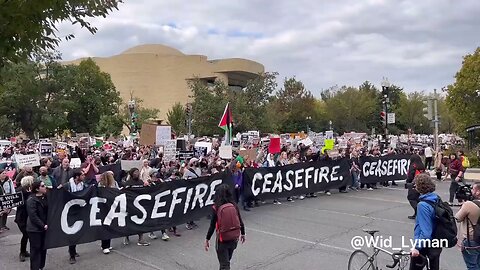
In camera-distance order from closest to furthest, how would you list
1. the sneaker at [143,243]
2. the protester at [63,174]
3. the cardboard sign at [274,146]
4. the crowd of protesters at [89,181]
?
1. the crowd of protesters at [89,181]
2. the sneaker at [143,243]
3. the protester at [63,174]
4. the cardboard sign at [274,146]

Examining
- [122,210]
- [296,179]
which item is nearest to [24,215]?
[122,210]

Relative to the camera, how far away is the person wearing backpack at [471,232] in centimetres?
543

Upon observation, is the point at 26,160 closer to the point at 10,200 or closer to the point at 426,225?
the point at 10,200

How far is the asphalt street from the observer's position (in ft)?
26.1

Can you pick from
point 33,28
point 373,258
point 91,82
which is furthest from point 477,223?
point 91,82

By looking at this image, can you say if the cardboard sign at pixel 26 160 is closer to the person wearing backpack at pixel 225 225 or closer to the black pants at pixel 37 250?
the black pants at pixel 37 250

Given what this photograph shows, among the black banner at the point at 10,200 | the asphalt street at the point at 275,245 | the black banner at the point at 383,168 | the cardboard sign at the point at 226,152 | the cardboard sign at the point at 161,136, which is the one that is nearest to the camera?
the asphalt street at the point at 275,245

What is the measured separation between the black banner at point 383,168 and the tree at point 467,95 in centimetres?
1990

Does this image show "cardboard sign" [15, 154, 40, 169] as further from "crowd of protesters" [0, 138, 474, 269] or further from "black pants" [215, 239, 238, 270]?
"black pants" [215, 239, 238, 270]

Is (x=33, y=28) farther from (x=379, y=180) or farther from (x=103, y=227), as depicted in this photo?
(x=379, y=180)

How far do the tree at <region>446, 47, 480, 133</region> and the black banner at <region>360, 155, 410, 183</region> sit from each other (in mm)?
19898

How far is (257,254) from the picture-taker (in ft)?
28.2

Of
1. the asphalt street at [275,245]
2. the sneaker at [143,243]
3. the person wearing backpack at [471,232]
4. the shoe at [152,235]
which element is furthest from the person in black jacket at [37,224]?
the person wearing backpack at [471,232]

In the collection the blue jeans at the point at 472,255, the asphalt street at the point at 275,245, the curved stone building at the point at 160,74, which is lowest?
the asphalt street at the point at 275,245
